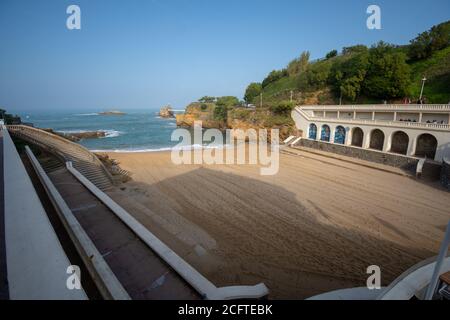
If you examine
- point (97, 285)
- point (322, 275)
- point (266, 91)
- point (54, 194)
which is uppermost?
point (266, 91)

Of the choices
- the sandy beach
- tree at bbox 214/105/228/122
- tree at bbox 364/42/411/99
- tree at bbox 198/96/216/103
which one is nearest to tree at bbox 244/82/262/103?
tree at bbox 214/105/228/122

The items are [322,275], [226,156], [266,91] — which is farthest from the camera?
[266,91]

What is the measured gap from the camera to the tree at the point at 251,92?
62534mm

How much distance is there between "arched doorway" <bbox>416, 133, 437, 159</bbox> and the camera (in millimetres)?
16078

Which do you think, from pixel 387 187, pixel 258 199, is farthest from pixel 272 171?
pixel 387 187

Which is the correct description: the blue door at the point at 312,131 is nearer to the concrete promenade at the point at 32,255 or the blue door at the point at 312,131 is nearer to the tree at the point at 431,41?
the tree at the point at 431,41

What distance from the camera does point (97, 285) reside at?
11.9 ft

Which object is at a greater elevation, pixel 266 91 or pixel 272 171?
pixel 266 91

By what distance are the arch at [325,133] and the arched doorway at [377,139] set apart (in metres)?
4.22

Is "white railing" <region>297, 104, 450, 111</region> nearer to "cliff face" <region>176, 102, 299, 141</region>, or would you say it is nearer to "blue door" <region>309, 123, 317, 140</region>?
"blue door" <region>309, 123, 317, 140</region>

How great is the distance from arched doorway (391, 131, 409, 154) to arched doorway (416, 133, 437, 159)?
1541 millimetres
